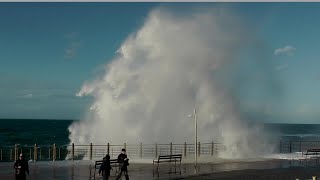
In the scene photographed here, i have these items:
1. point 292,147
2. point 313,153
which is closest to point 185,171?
point 313,153

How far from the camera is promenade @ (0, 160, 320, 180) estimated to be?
78.9 feet

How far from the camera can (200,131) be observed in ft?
153

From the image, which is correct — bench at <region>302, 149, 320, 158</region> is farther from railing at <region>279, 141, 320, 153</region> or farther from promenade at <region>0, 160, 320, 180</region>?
promenade at <region>0, 160, 320, 180</region>

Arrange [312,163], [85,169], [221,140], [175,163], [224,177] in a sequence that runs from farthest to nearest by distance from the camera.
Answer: [221,140] → [312,163] → [175,163] → [85,169] → [224,177]

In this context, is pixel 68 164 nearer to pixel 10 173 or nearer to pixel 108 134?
pixel 10 173

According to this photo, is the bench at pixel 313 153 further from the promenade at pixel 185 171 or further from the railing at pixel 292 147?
the promenade at pixel 185 171

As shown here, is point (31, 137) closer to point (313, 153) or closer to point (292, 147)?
point (292, 147)

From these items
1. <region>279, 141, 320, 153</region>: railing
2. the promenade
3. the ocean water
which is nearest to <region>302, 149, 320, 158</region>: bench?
<region>279, 141, 320, 153</region>: railing

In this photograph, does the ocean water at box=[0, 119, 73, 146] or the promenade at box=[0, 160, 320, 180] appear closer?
the promenade at box=[0, 160, 320, 180]

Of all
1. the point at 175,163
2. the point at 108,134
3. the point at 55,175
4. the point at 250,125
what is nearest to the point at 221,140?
the point at 250,125

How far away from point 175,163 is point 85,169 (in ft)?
17.8

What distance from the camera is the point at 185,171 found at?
26.6m

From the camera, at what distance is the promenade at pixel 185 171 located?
2406 cm

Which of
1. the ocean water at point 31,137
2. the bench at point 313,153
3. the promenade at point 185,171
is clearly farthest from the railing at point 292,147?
the ocean water at point 31,137
